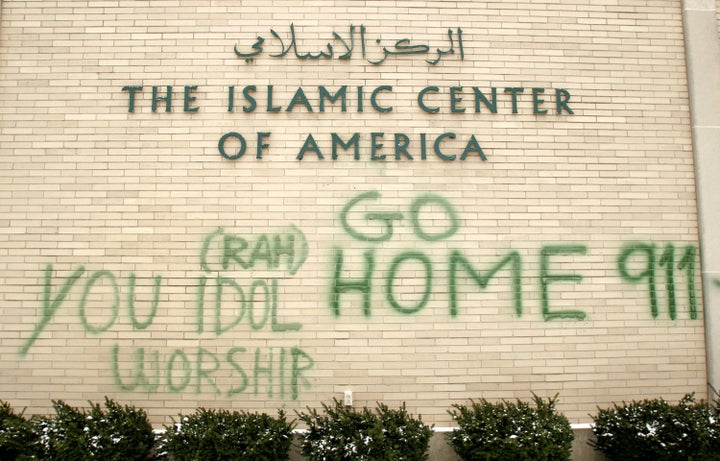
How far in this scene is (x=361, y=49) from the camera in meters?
6.60

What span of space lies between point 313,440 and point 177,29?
4.66 meters

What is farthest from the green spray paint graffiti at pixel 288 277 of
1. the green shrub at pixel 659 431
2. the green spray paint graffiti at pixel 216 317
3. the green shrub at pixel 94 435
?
the green shrub at pixel 659 431

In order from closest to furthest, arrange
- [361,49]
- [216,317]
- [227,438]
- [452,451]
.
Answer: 1. [227,438]
2. [452,451]
3. [216,317]
4. [361,49]

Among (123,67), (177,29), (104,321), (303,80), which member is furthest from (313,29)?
(104,321)

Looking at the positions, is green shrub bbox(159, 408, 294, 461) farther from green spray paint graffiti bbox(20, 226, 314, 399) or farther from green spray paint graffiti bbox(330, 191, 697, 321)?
green spray paint graffiti bbox(330, 191, 697, 321)

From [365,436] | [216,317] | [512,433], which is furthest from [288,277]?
[512,433]

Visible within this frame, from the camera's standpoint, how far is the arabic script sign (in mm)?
6559

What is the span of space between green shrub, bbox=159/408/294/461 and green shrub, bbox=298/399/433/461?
27 centimetres

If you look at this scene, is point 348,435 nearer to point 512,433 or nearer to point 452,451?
point 452,451

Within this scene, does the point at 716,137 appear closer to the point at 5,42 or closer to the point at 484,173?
the point at 484,173

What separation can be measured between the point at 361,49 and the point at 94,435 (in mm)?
4771

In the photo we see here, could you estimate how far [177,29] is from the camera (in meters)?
6.57

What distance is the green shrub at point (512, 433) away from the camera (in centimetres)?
521

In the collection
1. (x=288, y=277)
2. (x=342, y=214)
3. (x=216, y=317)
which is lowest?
(x=216, y=317)
